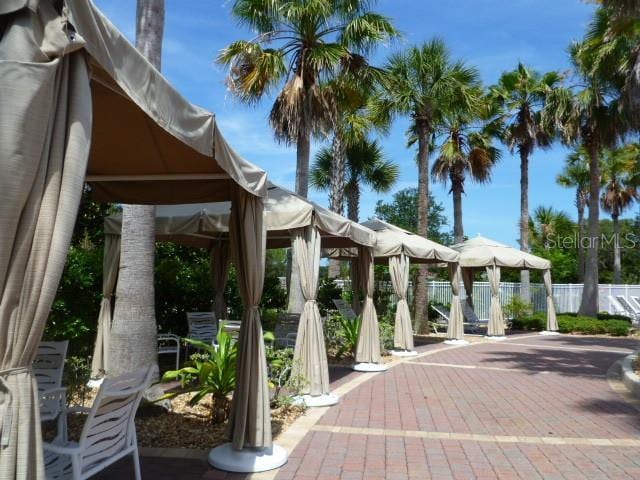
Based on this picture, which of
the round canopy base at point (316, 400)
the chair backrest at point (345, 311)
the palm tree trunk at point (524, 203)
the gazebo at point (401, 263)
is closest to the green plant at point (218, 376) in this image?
the round canopy base at point (316, 400)

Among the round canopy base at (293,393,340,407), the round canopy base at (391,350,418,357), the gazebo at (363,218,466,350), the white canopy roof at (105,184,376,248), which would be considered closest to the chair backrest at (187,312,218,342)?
the white canopy roof at (105,184,376,248)

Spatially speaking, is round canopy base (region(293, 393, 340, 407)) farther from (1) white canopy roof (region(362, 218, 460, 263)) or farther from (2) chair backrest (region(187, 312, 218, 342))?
(1) white canopy roof (region(362, 218, 460, 263))

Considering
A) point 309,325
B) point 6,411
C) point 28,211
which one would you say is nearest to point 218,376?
point 309,325

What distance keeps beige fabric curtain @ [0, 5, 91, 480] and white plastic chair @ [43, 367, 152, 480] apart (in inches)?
48.3

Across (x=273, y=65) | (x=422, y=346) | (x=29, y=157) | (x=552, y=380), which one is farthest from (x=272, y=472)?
(x=422, y=346)

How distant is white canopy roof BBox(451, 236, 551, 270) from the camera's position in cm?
1675

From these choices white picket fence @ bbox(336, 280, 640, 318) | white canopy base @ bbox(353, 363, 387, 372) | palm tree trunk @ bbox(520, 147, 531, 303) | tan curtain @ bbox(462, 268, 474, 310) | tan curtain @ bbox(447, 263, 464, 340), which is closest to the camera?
white canopy base @ bbox(353, 363, 387, 372)

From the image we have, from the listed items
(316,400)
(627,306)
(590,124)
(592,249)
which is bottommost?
(316,400)

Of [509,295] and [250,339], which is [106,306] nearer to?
[250,339]

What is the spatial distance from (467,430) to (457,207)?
702 inches

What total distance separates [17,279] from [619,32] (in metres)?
15.7

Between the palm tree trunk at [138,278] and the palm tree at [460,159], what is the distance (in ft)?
50.5

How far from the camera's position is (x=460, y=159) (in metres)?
21.2

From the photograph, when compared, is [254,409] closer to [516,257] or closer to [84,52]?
[84,52]
